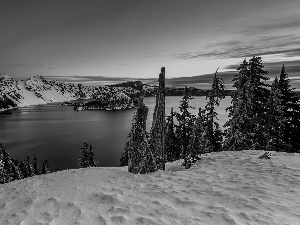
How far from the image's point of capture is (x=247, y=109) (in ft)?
77.7

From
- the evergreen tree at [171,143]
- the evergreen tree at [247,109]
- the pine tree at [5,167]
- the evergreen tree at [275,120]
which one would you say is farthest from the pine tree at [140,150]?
the evergreen tree at [171,143]

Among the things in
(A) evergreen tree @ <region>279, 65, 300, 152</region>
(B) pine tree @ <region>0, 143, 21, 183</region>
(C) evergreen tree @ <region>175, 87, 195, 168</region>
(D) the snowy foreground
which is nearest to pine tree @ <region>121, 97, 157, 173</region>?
(D) the snowy foreground

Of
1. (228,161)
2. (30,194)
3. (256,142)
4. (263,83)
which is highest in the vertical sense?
(263,83)

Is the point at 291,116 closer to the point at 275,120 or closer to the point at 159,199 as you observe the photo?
the point at 275,120

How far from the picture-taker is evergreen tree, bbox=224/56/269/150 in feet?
76.1

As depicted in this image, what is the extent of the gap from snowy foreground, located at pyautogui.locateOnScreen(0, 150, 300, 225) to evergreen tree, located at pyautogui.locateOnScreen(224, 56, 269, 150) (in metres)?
14.8

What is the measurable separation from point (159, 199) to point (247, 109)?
67.5 ft

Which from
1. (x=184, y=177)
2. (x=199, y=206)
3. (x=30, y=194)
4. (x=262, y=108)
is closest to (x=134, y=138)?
(x=184, y=177)

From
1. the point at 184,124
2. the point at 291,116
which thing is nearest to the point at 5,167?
the point at 184,124

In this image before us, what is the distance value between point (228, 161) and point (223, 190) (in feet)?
16.9

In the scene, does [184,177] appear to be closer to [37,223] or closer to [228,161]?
[228,161]

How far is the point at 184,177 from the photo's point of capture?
27.3ft

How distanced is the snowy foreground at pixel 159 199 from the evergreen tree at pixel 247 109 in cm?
1482

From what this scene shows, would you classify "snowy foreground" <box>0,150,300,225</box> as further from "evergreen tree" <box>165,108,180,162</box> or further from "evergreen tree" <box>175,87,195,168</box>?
"evergreen tree" <box>165,108,180,162</box>
